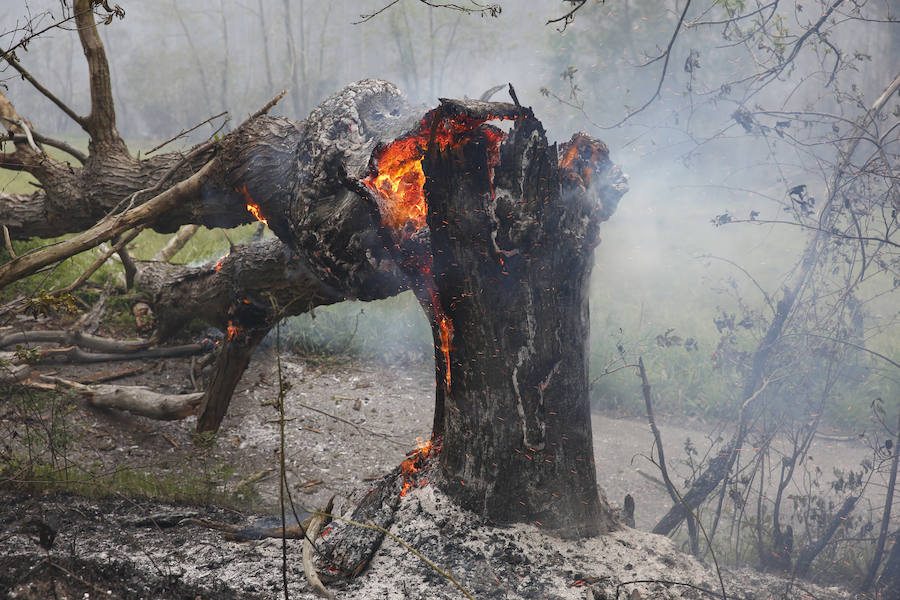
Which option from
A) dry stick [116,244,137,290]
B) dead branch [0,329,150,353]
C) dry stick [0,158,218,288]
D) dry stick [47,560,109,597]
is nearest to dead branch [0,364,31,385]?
dead branch [0,329,150,353]

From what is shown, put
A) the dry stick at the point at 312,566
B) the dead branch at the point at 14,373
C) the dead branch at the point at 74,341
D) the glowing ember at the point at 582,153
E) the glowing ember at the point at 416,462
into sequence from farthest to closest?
the dead branch at the point at 74,341 → the dead branch at the point at 14,373 → the glowing ember at the point at 416,462 → the glowing ember at the point at 582,153 → the dry stick at the point at 312,566

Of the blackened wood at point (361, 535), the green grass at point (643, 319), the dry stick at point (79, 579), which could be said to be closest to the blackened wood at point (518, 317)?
the blackened wood at point (361, 535)

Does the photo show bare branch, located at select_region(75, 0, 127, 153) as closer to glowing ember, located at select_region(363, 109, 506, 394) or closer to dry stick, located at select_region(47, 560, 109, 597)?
glowing ember, located at select_region(363, 109, 506, 394)

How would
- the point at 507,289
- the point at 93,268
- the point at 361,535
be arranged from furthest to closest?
the point at 93,268
the point at 361,535
the point at 507,289

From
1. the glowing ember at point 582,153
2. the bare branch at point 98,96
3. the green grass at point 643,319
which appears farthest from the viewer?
the green grass at point 643,319

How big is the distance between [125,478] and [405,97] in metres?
2.81

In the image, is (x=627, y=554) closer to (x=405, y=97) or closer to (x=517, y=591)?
(x=517, y=591)

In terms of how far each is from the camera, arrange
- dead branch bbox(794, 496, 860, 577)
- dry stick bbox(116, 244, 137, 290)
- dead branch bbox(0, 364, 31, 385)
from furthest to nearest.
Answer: dry stick bbox(116, 244, 137, 290) < dead branch bbox(0, 364, 31, 385) < dead branch bbox(794, 496, 860, 577)

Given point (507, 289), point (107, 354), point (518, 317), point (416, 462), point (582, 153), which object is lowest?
point (416, 462)

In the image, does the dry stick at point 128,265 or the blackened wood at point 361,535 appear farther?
the dry stick at point 128,265

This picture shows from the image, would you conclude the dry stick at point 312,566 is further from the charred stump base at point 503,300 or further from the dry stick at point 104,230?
the dry stick at point 104,230

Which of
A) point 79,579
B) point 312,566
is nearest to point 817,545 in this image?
point 312,566

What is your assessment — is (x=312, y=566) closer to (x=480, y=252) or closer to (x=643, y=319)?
(x=480, y=252)

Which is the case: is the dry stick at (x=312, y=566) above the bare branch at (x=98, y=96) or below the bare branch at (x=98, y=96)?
below
